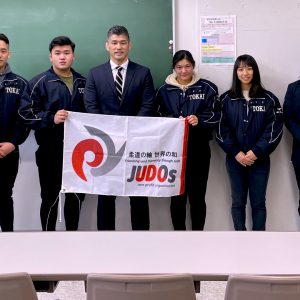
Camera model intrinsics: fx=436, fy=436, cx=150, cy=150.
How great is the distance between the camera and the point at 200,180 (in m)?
3.88

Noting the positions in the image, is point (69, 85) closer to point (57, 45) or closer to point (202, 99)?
point (57, 45)

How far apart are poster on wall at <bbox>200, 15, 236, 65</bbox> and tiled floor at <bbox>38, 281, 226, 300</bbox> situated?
81.0 inches

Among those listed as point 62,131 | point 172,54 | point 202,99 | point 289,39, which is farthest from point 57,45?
point 289,39

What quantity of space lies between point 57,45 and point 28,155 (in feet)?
3.73

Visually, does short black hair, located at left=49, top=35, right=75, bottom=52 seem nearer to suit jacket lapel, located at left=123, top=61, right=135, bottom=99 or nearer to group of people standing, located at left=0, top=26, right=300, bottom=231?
group of people standing, located at left=0, top=26, right=300, bottom=231

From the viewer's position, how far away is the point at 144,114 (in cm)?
367

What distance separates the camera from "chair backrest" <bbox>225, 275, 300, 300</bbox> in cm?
139

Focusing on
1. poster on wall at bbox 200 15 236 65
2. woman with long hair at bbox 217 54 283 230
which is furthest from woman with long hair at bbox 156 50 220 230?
poster on wall at bbox 200 15 236 65

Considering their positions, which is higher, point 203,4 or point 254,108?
point 203,4

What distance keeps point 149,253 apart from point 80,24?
279 centimetres

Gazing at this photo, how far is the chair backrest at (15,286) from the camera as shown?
145cm

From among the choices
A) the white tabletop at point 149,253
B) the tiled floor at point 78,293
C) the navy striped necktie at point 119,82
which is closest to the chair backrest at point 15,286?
the white tabletop at point 149,253

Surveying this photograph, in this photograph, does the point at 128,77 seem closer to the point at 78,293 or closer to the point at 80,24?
the point at 80,24

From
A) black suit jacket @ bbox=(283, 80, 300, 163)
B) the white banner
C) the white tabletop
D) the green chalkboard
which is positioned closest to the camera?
the white tabletop
